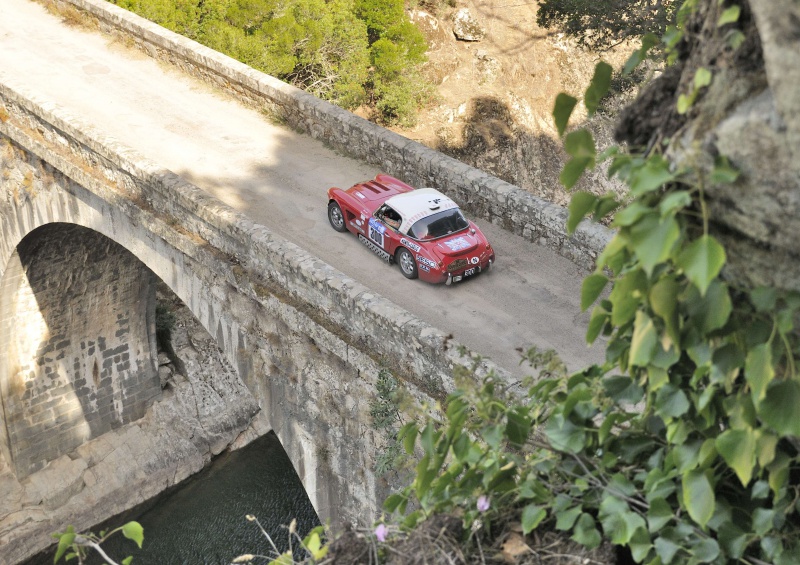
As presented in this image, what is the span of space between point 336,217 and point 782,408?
954 cm

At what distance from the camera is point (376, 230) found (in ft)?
38.5

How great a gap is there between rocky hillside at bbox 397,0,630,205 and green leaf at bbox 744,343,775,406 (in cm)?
2369

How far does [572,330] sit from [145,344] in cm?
1436

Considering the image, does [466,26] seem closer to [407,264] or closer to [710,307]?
[407,264]

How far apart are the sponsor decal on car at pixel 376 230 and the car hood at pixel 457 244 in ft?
2.90

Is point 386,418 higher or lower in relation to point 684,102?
lower

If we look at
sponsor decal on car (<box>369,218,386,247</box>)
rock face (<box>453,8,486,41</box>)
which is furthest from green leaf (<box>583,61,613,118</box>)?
rock face (<box>453,8,486,41</box>)

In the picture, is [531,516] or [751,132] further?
[531,516]

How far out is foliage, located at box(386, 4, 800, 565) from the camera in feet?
11.1

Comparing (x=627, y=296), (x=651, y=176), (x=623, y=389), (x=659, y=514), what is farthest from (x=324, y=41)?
(x=651, y=176)

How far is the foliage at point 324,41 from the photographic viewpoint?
74.2ft

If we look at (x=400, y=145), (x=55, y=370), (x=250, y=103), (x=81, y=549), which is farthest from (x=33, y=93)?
(x=81, y=549)

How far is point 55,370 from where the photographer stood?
21.1m

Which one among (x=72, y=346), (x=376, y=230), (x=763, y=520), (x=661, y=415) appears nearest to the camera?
(x=763, y=520)
